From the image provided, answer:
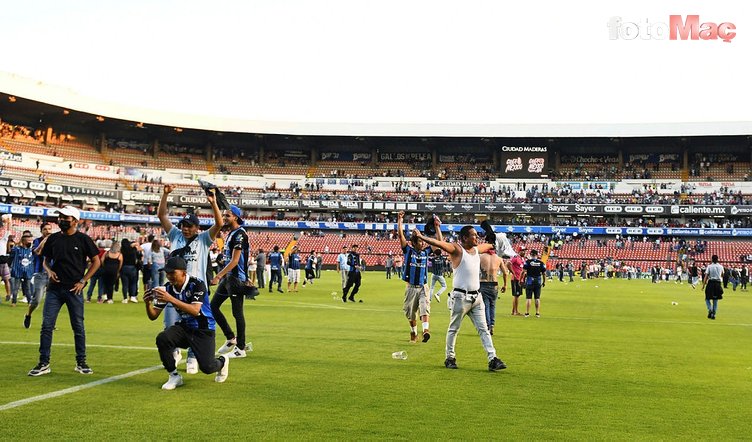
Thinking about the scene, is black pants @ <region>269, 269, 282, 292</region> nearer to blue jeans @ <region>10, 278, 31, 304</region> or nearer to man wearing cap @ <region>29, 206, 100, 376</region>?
blue jeans @ <region>10, 278, 31, 304</region>

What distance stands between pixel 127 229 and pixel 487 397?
67260 mm

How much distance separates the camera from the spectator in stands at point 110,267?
825 inches

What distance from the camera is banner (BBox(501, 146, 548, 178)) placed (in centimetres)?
8431

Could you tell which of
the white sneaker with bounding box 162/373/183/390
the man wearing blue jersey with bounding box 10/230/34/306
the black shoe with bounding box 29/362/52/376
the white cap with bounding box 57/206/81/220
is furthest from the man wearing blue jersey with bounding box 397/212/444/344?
the man wearing blue jersey with bounding box 10/230/34/306

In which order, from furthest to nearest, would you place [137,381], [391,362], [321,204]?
[321,204] → [391,362] → [137,381]

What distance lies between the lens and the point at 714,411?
25.1 feet

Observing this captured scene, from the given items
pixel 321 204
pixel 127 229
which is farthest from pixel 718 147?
pixel 127 229

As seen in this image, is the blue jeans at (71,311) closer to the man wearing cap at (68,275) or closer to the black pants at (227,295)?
the man wearing cap at (68,275)

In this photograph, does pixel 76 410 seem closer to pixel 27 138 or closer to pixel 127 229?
pixel 127 229

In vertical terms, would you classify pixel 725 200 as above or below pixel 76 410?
above

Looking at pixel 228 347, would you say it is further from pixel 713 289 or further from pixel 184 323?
pixel 713 289

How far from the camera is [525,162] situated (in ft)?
278

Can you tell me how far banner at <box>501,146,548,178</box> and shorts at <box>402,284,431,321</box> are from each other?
7286 cm

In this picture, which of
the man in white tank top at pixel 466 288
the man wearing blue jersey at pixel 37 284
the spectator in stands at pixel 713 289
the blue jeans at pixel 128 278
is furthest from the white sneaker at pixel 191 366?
the spectator in stands at pixel 713 289
